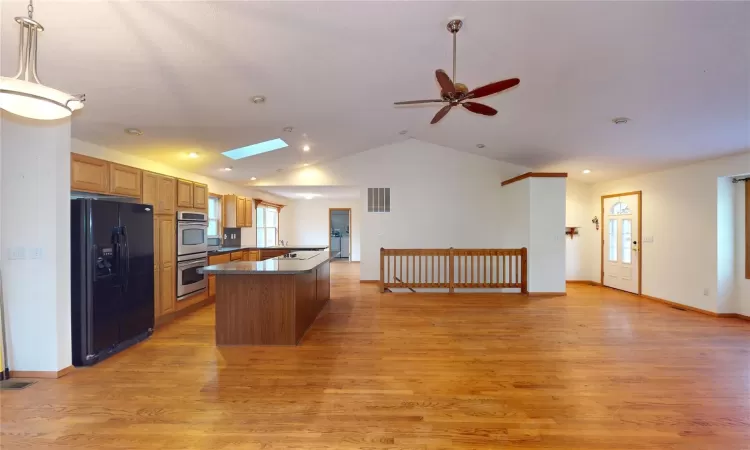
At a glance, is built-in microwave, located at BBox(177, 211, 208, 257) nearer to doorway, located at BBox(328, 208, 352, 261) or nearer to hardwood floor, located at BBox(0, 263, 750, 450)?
→ hardwood floor, located at BBox(0, 263, 750, 450)

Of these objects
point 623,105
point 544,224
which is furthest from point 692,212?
point 623,105

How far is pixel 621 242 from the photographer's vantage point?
6.77 meters

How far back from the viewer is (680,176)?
18.1 feet

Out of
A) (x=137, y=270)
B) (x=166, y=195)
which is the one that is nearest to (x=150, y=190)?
(x=166, y=195)

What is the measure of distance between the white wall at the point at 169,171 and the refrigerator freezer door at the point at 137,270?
989mm

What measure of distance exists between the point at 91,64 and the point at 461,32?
2.87m

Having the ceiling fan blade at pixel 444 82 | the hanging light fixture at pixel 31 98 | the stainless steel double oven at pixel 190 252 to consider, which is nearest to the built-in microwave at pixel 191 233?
the stainless steel double oven at pixel 190 252

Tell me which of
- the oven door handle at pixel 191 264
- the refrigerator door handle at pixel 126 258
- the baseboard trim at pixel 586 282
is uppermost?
the refrigerator door handle at pixel 126 258

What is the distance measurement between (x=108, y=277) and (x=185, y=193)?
1.90 metres

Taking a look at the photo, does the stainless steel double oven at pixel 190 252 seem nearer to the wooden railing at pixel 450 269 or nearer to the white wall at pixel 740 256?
the wooden railing at pixel 450 269

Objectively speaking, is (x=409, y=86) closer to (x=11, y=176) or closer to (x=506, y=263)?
(x=11, y=176)

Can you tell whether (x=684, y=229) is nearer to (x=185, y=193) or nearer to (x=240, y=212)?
(x=185, y=193)

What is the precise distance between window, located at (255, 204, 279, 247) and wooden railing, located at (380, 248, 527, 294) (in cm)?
373

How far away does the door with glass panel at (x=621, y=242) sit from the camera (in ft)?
21.0
